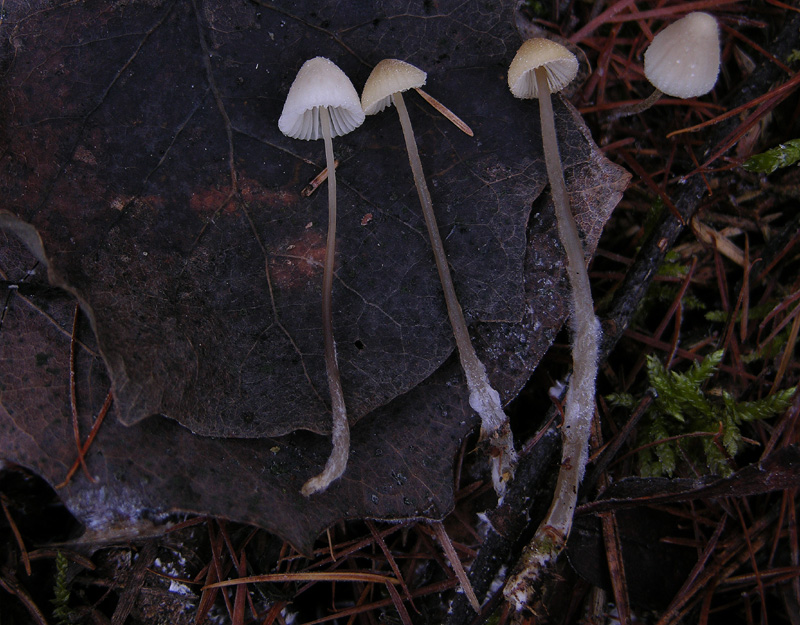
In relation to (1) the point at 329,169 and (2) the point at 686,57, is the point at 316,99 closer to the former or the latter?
(1) the point at 329,169

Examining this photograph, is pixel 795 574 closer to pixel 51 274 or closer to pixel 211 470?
pixel 211 470

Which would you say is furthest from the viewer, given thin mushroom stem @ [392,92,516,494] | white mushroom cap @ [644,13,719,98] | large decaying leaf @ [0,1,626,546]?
white mushroom cap @ [644,13,719,98]

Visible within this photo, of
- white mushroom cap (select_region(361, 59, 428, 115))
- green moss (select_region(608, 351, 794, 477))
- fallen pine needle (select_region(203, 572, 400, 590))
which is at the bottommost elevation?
fallen pine needle (select_region(203, 572, 400, 590))

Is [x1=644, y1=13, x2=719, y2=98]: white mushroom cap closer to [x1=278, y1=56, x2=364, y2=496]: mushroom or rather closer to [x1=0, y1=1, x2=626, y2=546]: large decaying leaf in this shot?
[x1=0, y1=1, x2=626, y2=546]: large decaying leaf

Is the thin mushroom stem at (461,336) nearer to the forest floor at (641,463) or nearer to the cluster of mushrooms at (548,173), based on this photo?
the cluster of mushrooms at (548,173)

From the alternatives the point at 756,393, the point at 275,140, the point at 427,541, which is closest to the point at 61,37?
the point at 275,140

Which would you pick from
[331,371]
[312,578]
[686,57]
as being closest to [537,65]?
[686,57]

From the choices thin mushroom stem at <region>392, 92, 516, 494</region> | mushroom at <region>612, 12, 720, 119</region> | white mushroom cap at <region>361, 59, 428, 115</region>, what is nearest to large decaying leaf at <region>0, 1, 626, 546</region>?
thin mushroom stem at <region>392, 92, 516, 494</region>

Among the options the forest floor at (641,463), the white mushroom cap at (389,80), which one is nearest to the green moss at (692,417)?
the forest floor at (641,463)
